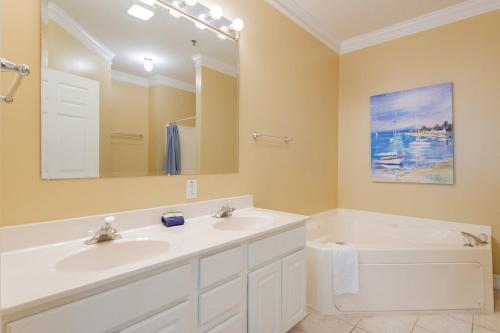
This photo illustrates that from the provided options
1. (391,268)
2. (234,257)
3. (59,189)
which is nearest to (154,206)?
(59,189)

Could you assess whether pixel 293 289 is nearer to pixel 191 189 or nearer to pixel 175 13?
pixel 191 189

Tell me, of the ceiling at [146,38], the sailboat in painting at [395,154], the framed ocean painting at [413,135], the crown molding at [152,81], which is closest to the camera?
the ceiling at [146,38]

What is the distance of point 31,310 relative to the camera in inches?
28.0

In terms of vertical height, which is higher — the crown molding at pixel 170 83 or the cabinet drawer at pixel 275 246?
the crown molding at pixel 170 83

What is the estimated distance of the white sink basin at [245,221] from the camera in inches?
67.6

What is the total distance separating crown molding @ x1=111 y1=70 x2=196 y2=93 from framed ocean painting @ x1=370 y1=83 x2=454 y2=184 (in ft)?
7.41

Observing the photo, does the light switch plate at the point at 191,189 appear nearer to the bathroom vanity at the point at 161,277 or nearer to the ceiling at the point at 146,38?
the bathroom vanity at the point at 161,277

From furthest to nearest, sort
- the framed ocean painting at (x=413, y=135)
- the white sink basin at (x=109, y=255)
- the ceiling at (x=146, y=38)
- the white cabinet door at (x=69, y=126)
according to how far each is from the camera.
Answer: the framed ocean painting at (x=413, y=135), the ceiling at (x=146, y=38), the white cabinet door at (x=69, y=126), the white sink basin at (x=109, y=255)

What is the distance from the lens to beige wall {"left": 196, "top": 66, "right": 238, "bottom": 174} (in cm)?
183

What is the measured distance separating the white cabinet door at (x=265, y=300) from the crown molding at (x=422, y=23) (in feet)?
9.29

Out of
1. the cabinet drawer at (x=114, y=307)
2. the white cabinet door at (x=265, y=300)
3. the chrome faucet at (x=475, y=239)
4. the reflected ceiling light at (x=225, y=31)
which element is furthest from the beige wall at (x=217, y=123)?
the chrome faucet at (x=475, y=239)

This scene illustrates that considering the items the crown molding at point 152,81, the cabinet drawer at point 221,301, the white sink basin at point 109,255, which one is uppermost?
the crown molding at point 152,81

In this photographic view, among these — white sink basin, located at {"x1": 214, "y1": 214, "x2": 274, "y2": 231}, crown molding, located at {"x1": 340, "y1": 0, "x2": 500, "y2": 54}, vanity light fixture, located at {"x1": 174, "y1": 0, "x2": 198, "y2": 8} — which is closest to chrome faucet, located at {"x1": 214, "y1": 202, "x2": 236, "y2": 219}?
white sink basin, located at {"x1": 214, "y1": 214, "x2": 274, "y2": 231}

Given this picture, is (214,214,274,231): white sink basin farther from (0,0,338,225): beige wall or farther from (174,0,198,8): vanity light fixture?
(174,0,198,8): vanity light fixture
